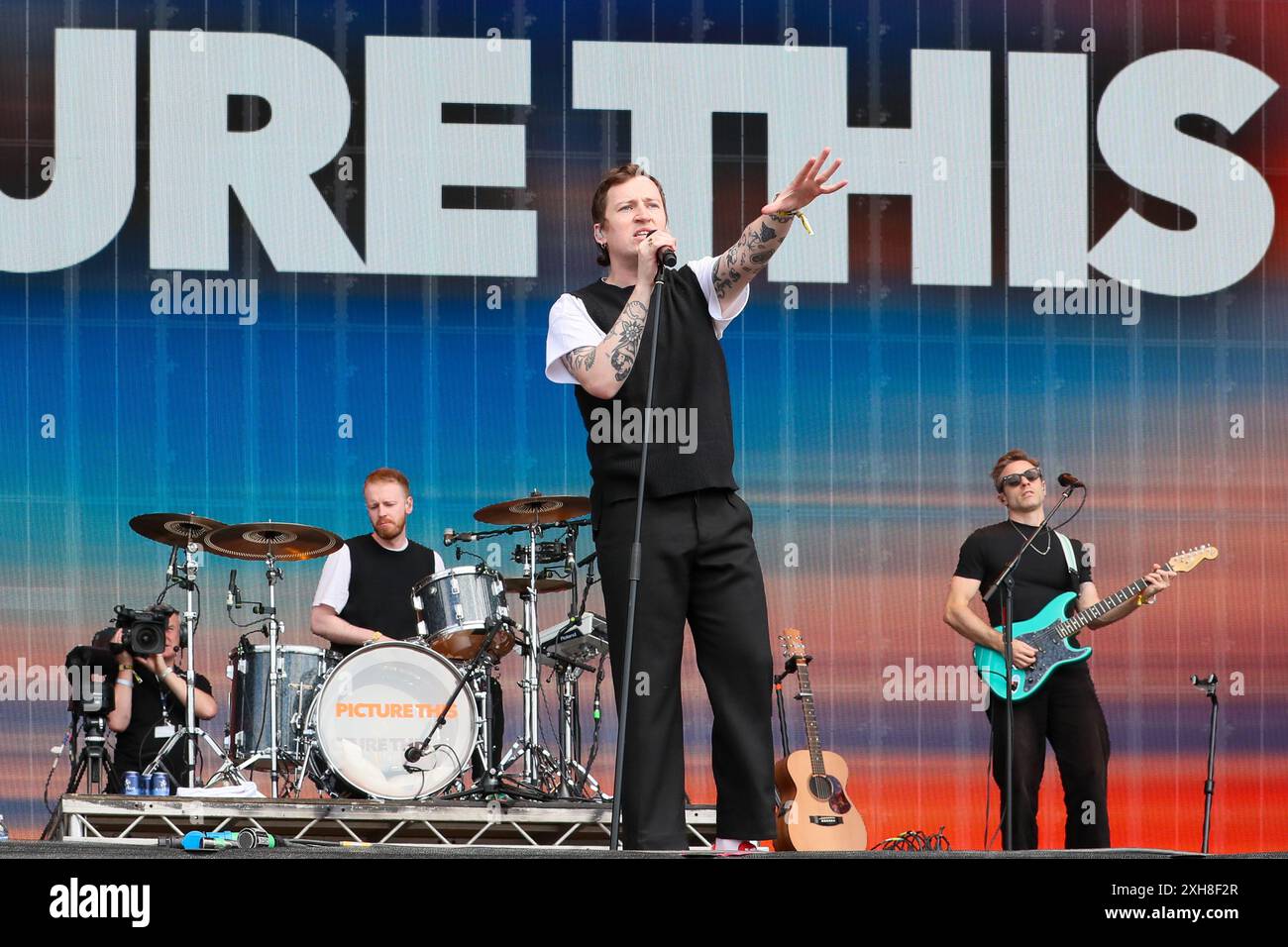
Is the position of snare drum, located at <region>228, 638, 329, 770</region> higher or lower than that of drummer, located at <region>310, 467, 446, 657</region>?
lower

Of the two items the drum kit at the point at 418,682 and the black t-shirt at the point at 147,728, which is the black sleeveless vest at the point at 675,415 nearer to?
the drum kit at the point at 418,682

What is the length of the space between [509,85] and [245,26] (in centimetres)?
120

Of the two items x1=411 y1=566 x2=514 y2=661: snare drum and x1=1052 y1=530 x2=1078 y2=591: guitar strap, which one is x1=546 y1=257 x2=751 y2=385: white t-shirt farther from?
x1=1052 y1=530 x2=1078 y2=591: guitar strap

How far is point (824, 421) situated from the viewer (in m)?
7.56

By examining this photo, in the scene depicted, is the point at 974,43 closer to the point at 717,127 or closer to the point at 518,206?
the point at 717,127

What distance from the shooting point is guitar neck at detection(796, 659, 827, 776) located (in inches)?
268

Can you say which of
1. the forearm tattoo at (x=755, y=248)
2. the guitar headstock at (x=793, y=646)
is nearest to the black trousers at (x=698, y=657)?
the forearm tattoo at (x=755, y=248)

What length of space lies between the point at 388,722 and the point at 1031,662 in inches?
94.5

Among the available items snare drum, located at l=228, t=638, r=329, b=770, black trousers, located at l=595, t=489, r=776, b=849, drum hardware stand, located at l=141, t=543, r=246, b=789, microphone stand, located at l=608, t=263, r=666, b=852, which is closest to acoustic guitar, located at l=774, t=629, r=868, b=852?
snare drum, located at l=228, t=638, r=329, b=770

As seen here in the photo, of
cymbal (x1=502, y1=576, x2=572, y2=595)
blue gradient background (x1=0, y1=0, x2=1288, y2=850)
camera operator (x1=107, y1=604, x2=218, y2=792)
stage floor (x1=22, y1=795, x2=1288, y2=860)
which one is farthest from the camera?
blue gradient background (x1=0, y1=0, x2=1288, y2=850)

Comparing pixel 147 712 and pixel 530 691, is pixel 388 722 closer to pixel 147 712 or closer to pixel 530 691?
pixel 530 691

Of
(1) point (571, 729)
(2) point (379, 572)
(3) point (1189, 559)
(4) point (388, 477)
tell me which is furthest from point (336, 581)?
(3) point (1189, 559)

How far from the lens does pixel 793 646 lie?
7070 millimetres
